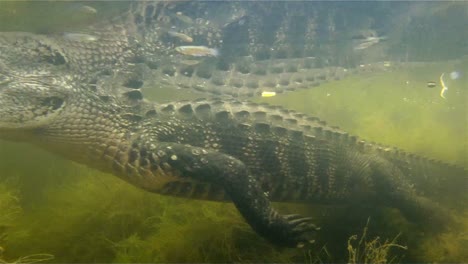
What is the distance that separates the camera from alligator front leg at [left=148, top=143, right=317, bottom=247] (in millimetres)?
4508

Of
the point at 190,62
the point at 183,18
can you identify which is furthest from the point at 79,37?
the point at 190,62

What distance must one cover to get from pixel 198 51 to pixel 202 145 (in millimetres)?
4193

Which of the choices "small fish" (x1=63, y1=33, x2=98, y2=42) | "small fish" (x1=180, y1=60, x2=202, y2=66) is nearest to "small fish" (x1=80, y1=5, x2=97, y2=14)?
"small fish" (x1=63, y1=33, x2=98, y2=42)

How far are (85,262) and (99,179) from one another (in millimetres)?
2233

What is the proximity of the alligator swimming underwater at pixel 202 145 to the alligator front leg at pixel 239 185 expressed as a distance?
0.01 meters

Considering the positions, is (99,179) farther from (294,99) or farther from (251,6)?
(294,99)

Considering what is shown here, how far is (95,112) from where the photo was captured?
511cm

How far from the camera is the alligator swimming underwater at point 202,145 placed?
15.3 feet

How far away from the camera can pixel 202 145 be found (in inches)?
208

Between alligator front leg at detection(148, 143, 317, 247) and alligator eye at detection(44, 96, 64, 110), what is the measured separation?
152 cm

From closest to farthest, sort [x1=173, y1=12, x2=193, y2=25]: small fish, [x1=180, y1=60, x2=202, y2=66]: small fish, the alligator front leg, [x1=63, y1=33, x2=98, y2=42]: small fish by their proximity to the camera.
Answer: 1. the alligator front leg
2. [x1=63, y1=33, x2=98, y2=42]: small fish
3. [x1=173, y1=12, x2=193, y2=25]: small fish
4. [x1=180, y1=60, x2=202, y2=66]: small fish

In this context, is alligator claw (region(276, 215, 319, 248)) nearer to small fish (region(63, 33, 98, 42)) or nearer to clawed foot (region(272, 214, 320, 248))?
clawed foot (region(272, 214, 320, 248))

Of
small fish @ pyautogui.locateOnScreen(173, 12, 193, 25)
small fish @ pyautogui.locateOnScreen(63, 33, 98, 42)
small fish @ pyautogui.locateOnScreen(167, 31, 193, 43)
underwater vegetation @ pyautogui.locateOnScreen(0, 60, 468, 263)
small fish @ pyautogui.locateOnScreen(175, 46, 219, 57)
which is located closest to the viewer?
underwater vegetation @ pyautogui.locateOnScreen(0, 60, 468, 263)

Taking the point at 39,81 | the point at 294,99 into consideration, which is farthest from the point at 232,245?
the point at 294,99
